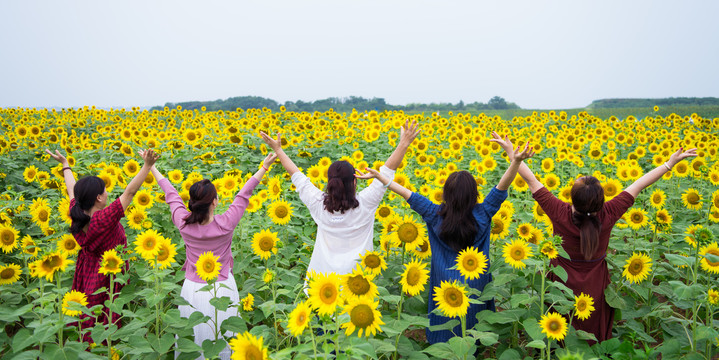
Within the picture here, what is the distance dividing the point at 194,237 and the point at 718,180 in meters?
6.23

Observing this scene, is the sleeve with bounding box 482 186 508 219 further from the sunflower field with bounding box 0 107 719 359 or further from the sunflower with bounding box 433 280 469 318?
the sunflower with bounding box 433 280 469 318

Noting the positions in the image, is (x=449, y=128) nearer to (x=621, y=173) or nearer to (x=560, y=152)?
(x=560, y=152)

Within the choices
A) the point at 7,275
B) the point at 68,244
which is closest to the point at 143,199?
the point at 68,244

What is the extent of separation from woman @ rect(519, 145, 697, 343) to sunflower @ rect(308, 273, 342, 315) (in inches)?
75.7

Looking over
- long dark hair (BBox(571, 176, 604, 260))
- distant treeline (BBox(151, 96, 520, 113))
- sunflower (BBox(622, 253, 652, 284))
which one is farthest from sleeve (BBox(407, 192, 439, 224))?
distant treeline (BBox(151, 96, 520, 113))

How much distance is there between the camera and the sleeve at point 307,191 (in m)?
3.64

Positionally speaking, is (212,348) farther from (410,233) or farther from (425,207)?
(425,207)

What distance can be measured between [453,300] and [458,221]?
78cm

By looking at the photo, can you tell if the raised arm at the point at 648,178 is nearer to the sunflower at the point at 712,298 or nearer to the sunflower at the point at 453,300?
the sunflower at the point at 712,298

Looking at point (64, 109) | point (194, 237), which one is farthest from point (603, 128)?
point (64, 109)

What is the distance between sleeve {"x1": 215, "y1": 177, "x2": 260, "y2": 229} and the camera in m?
3.41

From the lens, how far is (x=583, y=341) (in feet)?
9.65

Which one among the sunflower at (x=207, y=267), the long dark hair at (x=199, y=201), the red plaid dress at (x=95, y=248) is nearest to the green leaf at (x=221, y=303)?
the sunflower at (x=207, y=267)

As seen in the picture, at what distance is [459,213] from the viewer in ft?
10.4
